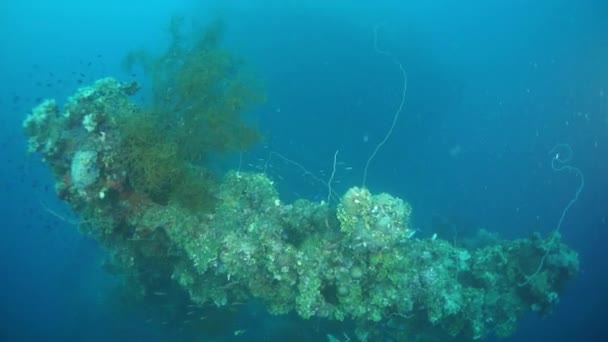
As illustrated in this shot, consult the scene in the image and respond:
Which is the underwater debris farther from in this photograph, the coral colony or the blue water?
the blue water

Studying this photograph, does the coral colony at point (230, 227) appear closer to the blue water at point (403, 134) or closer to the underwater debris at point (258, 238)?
the underwater debris at point (258, 238)

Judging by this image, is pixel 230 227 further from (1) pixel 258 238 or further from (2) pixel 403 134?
(2) pixel 403 134

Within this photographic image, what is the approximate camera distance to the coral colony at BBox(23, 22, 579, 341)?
7.73 meters

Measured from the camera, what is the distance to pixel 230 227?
834cm

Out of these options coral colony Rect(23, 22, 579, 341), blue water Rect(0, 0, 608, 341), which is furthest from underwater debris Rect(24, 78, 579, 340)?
blue water Rect(0, 0, 608, 341)

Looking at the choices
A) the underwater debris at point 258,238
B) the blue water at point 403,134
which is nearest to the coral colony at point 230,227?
the underwater debris at point 258,238

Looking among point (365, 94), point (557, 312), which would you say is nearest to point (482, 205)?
point (557, 312)

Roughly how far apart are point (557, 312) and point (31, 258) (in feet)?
129

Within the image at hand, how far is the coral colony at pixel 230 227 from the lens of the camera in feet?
25.3

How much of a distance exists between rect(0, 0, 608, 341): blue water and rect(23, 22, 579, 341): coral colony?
4.83 meters

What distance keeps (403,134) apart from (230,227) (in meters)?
23.3

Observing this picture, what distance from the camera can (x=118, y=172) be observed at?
7.77 metres

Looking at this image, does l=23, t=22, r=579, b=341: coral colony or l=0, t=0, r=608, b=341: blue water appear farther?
l=0, t=0, r=608, b=341: blue water

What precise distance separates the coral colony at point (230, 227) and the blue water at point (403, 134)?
4829 mm
